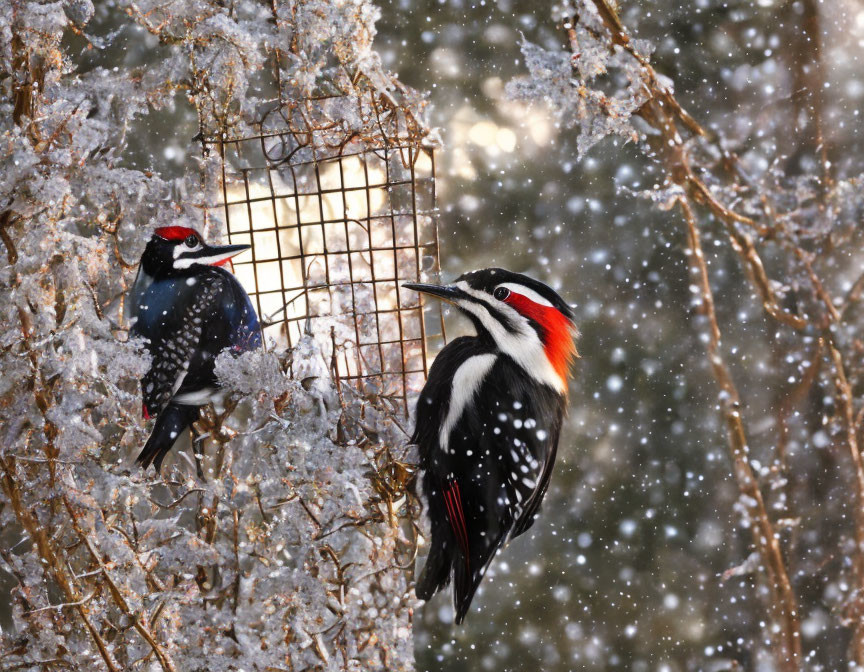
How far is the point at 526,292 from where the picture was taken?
68cm

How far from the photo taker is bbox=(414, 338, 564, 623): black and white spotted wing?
2.18 ft

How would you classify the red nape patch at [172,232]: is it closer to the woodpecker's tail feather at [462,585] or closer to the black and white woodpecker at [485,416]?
the black and white woodpecker at [485,416]

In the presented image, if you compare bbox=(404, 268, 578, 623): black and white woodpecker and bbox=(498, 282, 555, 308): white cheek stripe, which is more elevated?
bbox=(498, 282, 555, 308): white cheek stripe

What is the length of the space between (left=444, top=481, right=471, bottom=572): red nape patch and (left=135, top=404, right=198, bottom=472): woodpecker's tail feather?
23 centimetres

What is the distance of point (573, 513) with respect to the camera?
1002mm

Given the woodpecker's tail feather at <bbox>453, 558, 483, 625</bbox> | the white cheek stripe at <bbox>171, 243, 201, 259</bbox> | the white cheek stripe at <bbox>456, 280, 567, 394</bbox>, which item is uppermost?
the white cheek stripe at <bbox>171, 243, 201, 259</bbox>

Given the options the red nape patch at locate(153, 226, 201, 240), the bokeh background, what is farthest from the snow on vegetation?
the bokeh background

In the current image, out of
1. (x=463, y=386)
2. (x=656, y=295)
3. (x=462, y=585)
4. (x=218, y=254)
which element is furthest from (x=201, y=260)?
(x=656, y=295)

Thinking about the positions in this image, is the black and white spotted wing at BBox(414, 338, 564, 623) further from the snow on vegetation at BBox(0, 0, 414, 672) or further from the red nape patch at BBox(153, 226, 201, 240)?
the red nape patch at BBox(153, 226, 201, 240)

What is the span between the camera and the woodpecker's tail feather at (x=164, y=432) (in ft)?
2.22

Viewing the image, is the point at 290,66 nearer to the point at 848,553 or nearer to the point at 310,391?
the point at 310,391

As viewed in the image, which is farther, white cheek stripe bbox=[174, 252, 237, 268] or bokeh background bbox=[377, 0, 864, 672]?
bokeh background bbox=[377, 0, 864, 672]

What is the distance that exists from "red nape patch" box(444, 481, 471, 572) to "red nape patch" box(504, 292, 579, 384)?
0.45ft

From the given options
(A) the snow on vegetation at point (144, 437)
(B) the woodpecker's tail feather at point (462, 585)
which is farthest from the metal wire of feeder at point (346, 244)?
(B) the woodpecker's tail feather at point (462, 585)
